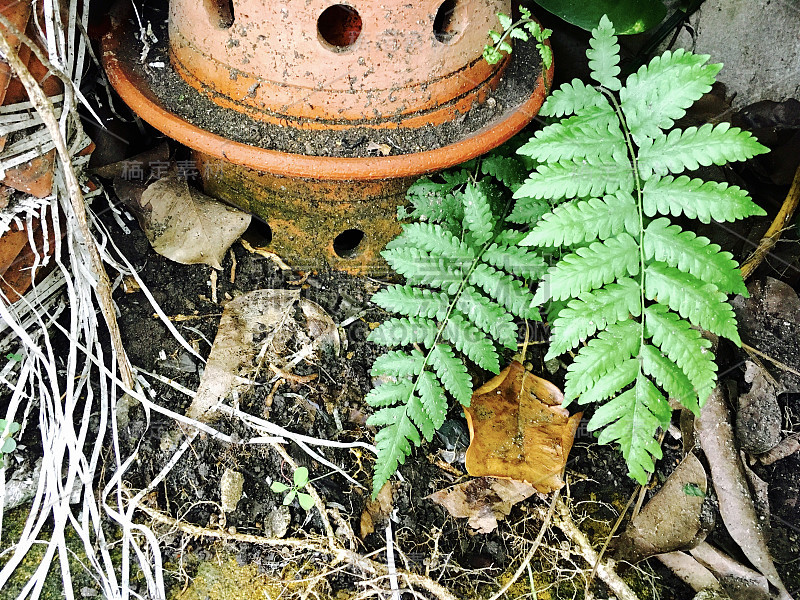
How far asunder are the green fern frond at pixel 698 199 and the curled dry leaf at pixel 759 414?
936mm

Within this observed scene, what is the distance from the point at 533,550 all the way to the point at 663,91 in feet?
4.95

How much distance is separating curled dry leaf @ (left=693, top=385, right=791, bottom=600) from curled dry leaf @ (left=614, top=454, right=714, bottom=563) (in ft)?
0.22

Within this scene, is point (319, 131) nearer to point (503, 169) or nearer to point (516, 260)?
point (503, 169)

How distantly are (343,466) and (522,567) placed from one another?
26.8 inches

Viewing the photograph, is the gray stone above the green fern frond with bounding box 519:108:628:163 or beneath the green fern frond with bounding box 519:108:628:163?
above

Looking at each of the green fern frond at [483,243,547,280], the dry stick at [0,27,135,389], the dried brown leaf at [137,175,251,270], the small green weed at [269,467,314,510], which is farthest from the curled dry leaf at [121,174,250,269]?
the green fern frond at [483,243,547,280]

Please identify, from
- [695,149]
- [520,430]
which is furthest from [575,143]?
[520,430]

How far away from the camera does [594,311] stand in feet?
6.08

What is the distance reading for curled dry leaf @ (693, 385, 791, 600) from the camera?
7.22ft

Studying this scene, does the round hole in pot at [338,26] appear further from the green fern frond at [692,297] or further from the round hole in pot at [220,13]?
the green fern frond at [692,297]

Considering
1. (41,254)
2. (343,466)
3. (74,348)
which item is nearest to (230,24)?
(41,254)

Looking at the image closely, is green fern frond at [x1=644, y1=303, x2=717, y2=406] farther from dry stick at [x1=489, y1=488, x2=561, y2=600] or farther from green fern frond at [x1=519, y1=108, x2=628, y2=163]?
dry stick at [x1=489, y1=488, x2=561, y2=600]

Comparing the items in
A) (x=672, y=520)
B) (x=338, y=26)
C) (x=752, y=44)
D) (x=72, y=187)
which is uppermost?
(x=752, y=44)

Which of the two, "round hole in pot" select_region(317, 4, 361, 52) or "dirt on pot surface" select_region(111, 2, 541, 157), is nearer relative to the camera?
"dirt on pot surface" select_region(111, 2, 541, 157)
